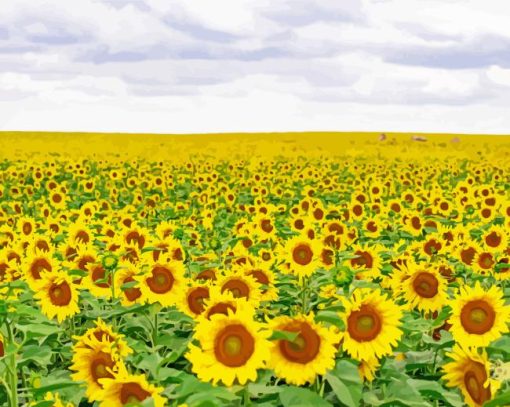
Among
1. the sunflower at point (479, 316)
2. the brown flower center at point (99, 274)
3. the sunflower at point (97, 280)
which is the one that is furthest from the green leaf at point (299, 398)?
the brown flower center at point (99, 274)

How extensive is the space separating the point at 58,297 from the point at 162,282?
0.69m

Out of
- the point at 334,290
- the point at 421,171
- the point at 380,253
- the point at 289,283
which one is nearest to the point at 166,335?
the point at 334,290

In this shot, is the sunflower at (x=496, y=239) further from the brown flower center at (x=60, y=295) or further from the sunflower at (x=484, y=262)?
the brown flower center at (x=60, y=295)

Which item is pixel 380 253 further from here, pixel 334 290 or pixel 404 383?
pixel 404 383

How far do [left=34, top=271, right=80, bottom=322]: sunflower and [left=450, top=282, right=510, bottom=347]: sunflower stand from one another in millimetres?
2319

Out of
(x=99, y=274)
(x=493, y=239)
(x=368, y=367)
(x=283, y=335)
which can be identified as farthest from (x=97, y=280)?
(x=493, y=239)

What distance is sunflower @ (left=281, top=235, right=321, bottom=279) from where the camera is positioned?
18.6 feet

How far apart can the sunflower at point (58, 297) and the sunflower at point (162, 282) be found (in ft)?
1.42

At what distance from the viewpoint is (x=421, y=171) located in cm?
2116

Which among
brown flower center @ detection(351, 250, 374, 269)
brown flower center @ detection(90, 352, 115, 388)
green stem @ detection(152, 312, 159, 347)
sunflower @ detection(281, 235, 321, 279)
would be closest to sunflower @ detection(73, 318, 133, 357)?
brown flower center @ detection(90, 352, 115, 388)

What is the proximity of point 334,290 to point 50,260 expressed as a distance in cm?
197

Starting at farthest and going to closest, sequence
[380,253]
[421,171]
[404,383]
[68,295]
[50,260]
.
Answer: [421,171] < [380,253] < [50,260] < [68,295] < [404,383]

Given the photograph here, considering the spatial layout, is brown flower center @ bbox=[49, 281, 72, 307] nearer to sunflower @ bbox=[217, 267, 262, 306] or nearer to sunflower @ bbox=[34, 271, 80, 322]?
sunflower @ bbox=[34, 271, 80, 322]

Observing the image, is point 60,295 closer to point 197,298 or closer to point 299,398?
point 197,298
